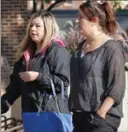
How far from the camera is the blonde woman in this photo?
15.3 ft

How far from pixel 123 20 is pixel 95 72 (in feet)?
44.4

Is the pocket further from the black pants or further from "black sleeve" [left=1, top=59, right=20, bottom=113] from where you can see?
"black sleeve" [left=1, top=59, right=20, bottom=113]

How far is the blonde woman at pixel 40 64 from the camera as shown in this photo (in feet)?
15.3

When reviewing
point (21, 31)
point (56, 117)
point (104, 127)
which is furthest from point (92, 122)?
point (21, 31)

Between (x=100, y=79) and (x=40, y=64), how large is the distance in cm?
86

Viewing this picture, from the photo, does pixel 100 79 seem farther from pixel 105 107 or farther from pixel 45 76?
pixel 45 76

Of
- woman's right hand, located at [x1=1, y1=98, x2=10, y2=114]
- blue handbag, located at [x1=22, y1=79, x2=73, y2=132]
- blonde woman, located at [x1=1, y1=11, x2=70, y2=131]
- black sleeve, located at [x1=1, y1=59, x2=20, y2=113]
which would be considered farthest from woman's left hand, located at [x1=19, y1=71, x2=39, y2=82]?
woman's right hand, located at [x1=1, y1=98, x2=10, y2=114]

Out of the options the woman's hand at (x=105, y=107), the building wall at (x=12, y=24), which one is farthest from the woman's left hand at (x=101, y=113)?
the building wall at (x=12, y=24)

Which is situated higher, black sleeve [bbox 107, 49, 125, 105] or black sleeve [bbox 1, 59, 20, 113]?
black sleeve [bbox 107, 49, 125, 105]

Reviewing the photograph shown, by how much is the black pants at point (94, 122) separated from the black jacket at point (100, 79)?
0.14 ft

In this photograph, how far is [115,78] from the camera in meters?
3.94

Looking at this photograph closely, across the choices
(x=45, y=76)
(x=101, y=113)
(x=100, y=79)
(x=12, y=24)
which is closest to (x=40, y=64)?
(x=45, y=76)

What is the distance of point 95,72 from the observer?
398 cm

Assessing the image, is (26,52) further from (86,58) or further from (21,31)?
(21,31)
